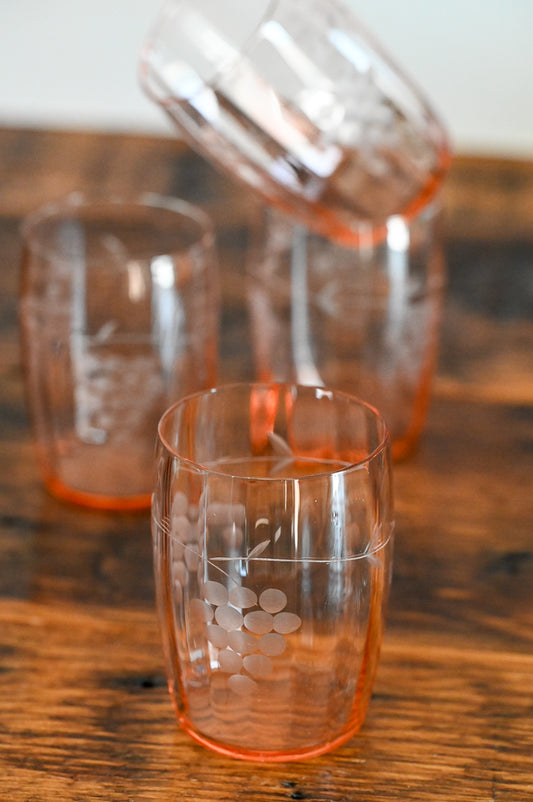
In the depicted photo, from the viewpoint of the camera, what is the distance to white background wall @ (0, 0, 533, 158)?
8.34 ft

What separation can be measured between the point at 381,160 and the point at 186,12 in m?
0.14

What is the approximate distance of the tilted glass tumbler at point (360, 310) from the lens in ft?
2.36

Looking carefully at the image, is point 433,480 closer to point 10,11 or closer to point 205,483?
point 205,483

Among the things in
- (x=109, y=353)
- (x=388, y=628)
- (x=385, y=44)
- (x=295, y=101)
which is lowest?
(x=388, y=628)

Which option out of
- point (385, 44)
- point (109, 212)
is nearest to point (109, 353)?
point (109, 212)

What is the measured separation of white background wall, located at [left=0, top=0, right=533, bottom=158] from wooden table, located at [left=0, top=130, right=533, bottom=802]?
1.78 meters

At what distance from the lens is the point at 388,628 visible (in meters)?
0.56

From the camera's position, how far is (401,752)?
0.48 metres

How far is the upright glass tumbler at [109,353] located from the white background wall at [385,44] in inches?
74.9

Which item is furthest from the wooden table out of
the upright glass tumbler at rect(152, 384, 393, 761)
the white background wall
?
the white background wall

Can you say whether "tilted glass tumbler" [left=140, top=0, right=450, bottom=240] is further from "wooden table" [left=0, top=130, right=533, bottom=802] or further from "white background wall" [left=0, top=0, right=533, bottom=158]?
"white background wall" [left=0, top=0, right=533, bottom=158]

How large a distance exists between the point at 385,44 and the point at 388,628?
220 centimetres

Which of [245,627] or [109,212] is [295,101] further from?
[245,627]

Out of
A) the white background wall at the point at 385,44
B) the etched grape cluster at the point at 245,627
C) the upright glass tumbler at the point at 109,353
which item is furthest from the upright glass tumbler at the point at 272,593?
the white background wall at the point at 385,44
